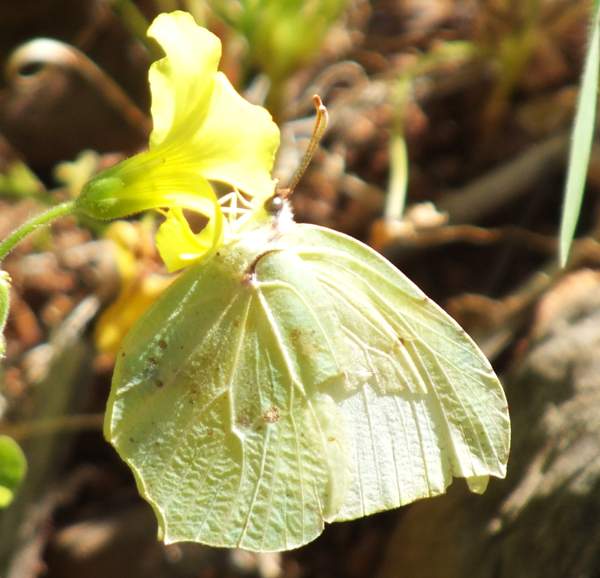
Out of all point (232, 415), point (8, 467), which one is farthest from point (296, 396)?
point (8, 467)

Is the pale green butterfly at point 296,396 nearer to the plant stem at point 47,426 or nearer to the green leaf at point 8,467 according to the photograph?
the green leaf at point 8,467

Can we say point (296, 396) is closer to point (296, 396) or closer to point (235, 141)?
point (296, 396)

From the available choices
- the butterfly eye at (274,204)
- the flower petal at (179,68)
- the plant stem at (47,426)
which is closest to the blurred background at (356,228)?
the plant stem at (47,426)

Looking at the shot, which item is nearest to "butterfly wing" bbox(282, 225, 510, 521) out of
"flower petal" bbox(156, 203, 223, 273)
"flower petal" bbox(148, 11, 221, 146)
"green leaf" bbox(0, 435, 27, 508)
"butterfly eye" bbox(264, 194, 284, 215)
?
"butterfly eye" bbox(264, 194, 284, 215)

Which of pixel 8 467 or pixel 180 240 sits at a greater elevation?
pixel 180 240

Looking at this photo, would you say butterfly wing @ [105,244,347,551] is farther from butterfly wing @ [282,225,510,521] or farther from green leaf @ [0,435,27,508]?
green leaf @ [0,435,27,508]

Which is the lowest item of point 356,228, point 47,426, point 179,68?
point 356,228

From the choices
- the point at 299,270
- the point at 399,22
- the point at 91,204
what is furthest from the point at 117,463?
the point at 399,22
